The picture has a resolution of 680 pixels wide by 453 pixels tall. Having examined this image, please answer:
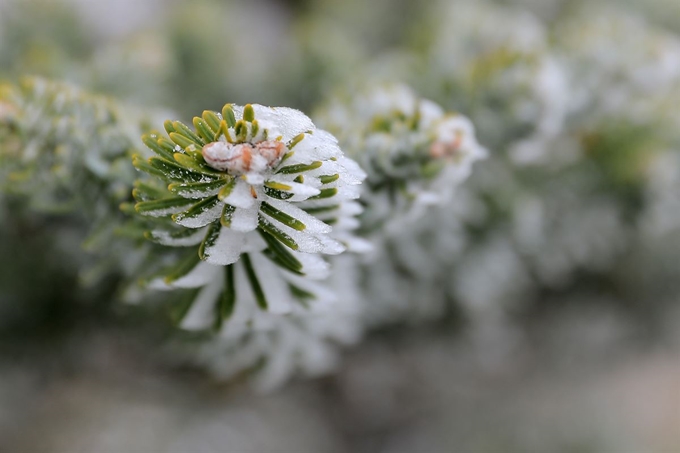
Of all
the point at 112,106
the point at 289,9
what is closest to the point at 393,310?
the point at 112,106

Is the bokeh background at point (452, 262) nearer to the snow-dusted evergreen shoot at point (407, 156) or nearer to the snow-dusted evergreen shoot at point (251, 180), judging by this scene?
the snow-dusted evergreen shoot at point (407, 156)

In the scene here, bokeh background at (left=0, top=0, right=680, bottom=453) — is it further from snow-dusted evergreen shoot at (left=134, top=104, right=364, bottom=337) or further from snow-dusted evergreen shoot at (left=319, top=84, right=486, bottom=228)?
snow-dusted evergreen shoot at (left=134, top=104, right=364, bottom=337)

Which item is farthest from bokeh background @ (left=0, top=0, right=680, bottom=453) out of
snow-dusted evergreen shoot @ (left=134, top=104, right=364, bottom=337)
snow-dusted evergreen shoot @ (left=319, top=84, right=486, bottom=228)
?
snow-dusted evergreen shoot @ (left=134, top=104, right=364, bottom=337)

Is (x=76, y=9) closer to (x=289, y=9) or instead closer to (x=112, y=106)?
(x=112, y=106)

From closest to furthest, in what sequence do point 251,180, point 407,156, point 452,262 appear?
1. point 251,180
2. point 407,156
3. point 452,262

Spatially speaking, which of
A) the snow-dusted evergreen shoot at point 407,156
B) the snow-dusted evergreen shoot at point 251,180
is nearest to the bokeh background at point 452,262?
the snow-dusted evergreen shoot at point 407,156

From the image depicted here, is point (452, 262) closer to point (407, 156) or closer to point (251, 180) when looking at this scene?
point (407, 156)

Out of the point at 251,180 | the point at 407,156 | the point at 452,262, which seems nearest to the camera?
the point at 251,180

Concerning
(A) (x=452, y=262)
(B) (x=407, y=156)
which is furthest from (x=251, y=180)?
(A) (x=452, y=262)

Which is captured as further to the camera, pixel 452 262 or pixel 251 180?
pixel 452 262
